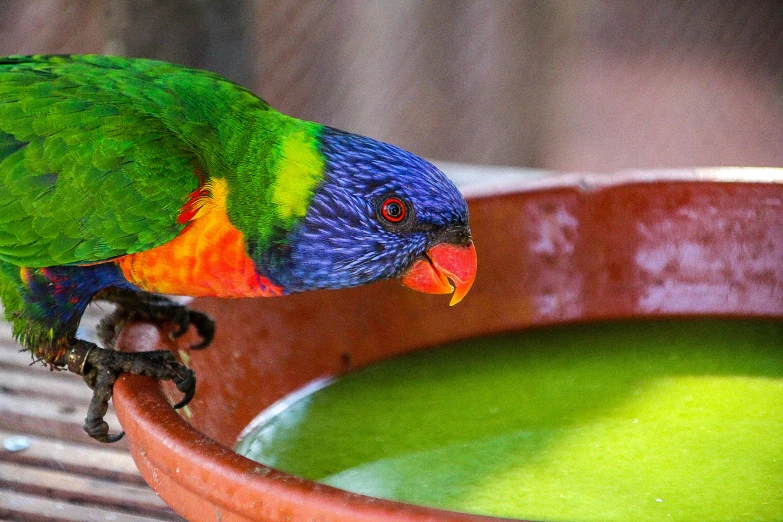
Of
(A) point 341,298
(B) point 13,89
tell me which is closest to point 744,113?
(A) point 341,298

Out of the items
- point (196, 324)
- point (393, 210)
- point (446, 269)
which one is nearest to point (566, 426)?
point (446, 269)

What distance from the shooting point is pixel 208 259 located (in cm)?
146

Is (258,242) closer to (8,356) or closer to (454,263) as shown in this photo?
(454,263)

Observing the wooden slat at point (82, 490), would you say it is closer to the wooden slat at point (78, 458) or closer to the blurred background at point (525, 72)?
the wooden slat at point (78, 458)

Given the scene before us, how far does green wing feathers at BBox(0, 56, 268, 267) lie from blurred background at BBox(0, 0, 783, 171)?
84.6 inches

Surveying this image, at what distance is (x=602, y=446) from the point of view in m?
1.56

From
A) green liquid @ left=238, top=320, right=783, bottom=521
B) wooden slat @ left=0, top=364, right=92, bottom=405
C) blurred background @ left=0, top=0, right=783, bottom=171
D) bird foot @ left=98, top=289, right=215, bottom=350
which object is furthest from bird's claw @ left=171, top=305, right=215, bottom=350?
blurred background @ left=0, top=0, right=783, bottom=171

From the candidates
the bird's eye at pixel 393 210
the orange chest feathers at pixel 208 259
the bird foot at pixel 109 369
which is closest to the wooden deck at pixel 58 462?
the bird foot at pixel 109 369

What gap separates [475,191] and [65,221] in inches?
35.5

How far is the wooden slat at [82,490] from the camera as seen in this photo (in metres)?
1.82

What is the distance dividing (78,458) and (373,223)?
1.04 metres

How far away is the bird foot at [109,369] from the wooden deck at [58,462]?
25 cm

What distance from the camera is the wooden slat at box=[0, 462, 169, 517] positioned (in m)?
1.82

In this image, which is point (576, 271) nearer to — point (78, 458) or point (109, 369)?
point (109, 369)
